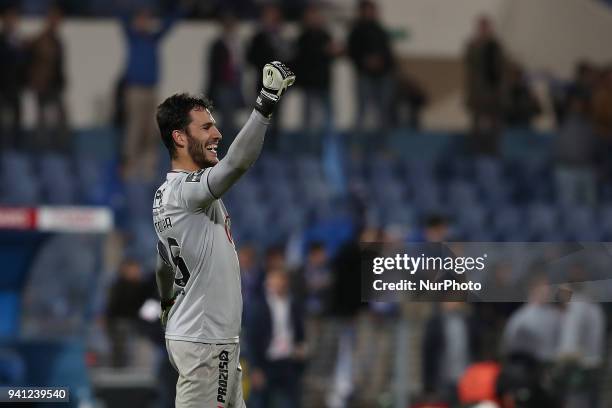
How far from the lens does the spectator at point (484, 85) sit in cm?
1766

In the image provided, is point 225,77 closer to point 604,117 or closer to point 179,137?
point 604,117

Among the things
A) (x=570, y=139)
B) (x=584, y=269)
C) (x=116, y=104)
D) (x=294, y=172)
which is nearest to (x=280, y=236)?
(x=294, y=172)

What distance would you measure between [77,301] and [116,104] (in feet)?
12.4

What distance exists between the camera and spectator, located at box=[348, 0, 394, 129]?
16.7 m

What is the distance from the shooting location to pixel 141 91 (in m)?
16.0

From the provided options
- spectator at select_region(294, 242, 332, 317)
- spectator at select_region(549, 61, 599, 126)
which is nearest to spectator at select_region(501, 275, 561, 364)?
spectator at select_region(294, 242, 332, 317)

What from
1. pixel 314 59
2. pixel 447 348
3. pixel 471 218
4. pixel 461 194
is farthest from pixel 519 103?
pixel 447 348

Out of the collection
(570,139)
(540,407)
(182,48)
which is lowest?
(540,407)

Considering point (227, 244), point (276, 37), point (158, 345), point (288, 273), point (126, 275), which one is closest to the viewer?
point (227, 244)

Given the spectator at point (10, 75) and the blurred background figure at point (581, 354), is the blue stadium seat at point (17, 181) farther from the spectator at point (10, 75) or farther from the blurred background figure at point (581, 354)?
the blurred background figure at point (581, 354)

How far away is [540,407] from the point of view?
1017 centimetres

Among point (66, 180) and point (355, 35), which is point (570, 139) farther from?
point (66, 180)

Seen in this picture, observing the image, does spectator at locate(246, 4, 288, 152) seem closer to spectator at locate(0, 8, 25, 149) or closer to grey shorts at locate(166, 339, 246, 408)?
spectator at locate(0, 8, 25, 149)

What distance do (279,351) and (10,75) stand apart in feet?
19.2
